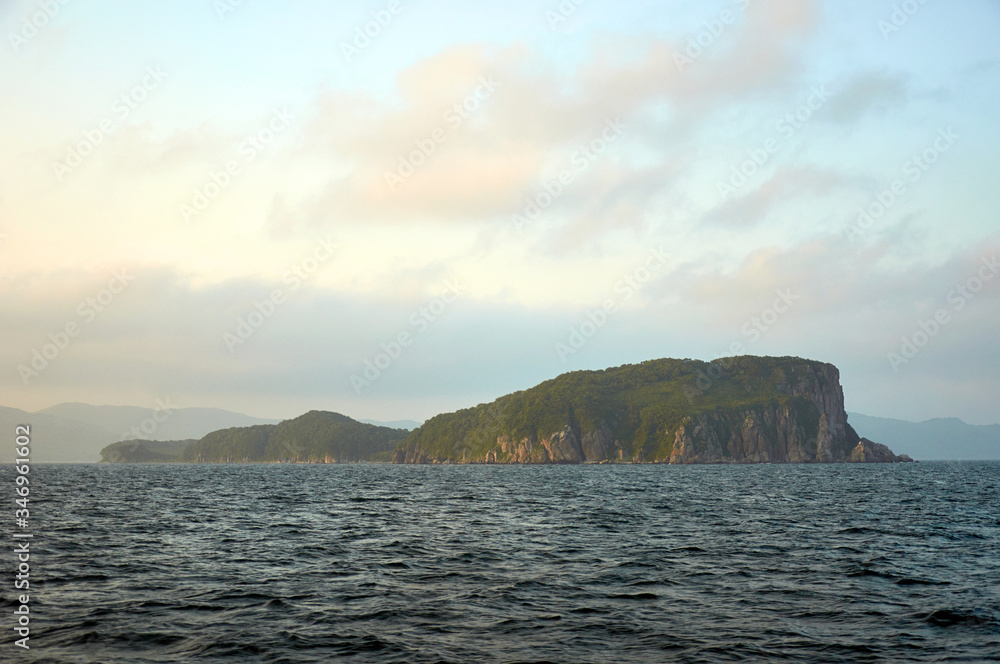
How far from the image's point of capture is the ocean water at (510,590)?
1973 centimetres

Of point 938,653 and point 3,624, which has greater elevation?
point 3,624

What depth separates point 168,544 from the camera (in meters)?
38.8

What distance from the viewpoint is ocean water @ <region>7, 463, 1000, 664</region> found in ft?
64.7

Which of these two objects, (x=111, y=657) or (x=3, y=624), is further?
(x=3, y=624)

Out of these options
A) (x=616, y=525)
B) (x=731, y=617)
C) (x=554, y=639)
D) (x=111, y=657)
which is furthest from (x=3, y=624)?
(x=616, y=525)

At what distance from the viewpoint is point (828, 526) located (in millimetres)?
49094

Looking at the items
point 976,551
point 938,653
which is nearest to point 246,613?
point 938,653

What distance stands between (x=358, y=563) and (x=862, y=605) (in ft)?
71.4

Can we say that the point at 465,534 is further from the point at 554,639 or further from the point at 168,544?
the point at 554,639

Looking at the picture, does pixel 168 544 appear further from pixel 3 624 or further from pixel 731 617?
pixel 731 617

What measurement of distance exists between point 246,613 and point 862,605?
21.9 meters

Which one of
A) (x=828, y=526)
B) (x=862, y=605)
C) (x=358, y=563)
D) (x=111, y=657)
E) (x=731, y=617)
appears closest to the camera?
(x=111, y=657)

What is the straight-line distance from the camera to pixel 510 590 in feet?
89.1

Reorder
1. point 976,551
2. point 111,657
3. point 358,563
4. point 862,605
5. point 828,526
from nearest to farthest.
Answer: point 111,657
point 862,605
point 358,563
point 976,551
point 828,526
